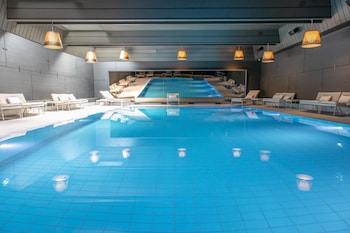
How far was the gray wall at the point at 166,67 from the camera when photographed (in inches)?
521

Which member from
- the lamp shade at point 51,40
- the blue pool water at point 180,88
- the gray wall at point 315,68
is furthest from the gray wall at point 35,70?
the gray wall at point 315,68

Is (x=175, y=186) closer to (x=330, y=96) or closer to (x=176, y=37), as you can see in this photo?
(x=330, y=96)

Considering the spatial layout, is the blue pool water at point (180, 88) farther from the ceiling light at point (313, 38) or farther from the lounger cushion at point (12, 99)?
the ceiling light at point (313, 38)

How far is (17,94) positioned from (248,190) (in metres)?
7.12

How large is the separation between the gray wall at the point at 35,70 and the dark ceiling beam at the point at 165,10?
1.11 metres

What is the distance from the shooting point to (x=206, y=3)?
609 cm

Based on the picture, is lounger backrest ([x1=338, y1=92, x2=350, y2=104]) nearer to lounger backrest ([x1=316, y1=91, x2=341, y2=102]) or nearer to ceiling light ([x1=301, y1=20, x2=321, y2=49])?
lounger backrest ([x1=316, y1=91, x2=341, y2=102])

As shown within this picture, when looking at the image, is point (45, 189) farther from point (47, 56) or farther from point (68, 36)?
point (68, 36)

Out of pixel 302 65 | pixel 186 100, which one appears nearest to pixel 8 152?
pixel 302 65

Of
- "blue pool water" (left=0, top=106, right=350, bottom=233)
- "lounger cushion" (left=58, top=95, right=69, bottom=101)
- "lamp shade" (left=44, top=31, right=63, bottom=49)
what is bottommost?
"blue pool water" (left=0, top=106, right=350, bottom=233)

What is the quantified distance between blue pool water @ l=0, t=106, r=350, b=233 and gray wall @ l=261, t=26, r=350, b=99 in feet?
14.1

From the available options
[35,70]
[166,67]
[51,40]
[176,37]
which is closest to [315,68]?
[176,37]

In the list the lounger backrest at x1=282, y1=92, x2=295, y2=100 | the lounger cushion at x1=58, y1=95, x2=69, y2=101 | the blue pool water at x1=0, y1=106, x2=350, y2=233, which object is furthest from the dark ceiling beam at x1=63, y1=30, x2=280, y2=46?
the blue pool water at x1=0, y1=106, x2=350, y2=233

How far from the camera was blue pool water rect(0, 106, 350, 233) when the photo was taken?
1594 mm
